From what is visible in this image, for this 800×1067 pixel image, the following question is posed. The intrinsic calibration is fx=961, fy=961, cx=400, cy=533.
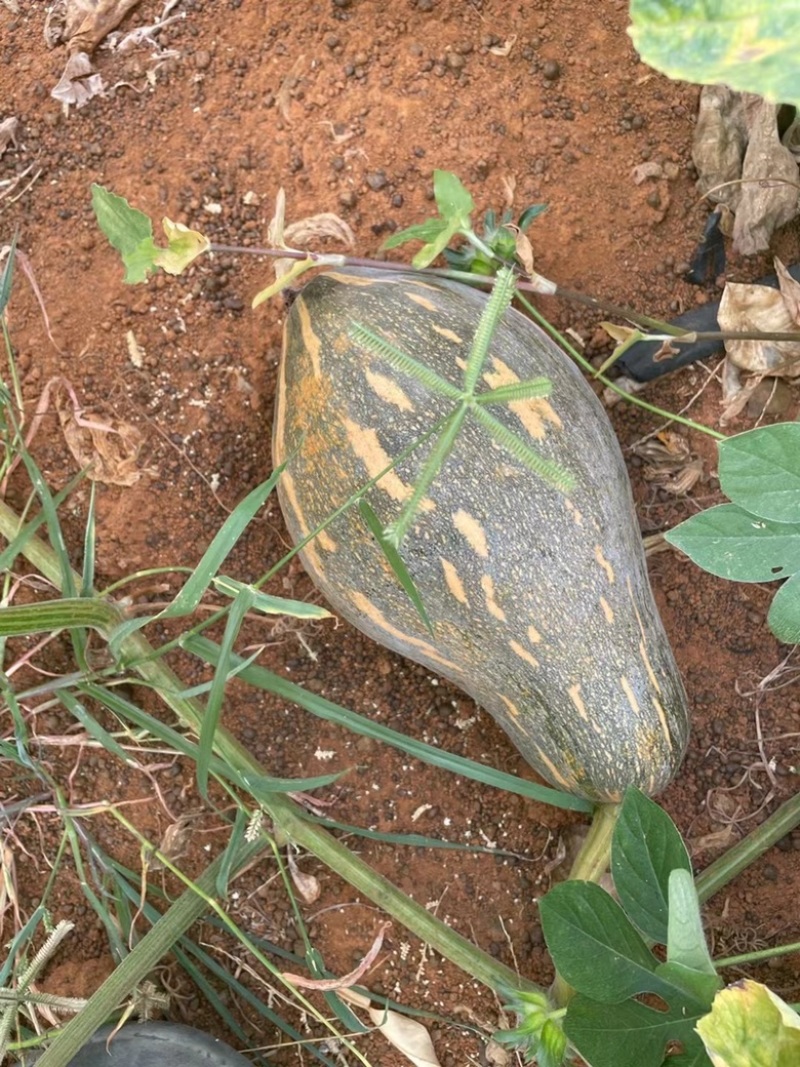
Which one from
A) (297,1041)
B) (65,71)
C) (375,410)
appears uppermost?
(65,71)

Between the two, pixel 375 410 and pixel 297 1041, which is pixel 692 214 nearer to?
pixel 375 410

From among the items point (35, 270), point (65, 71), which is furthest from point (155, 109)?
point (35, 270)

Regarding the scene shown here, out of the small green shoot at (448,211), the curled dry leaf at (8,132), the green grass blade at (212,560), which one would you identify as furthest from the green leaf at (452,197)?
the curled dry leaf at (8,132)

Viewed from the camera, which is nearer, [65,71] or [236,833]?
[236,833]

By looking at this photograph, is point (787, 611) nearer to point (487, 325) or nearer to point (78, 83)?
point (487, 325)

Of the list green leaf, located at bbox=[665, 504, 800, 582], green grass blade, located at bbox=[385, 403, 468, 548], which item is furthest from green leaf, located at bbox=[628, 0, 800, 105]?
green leaf, located at bbox=[665, 504, 800, 582]

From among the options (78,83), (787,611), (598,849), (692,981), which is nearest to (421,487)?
(787,611)

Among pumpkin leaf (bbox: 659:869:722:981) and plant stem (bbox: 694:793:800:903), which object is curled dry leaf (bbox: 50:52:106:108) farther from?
plant stem (bbox: 694:793:800:903)
